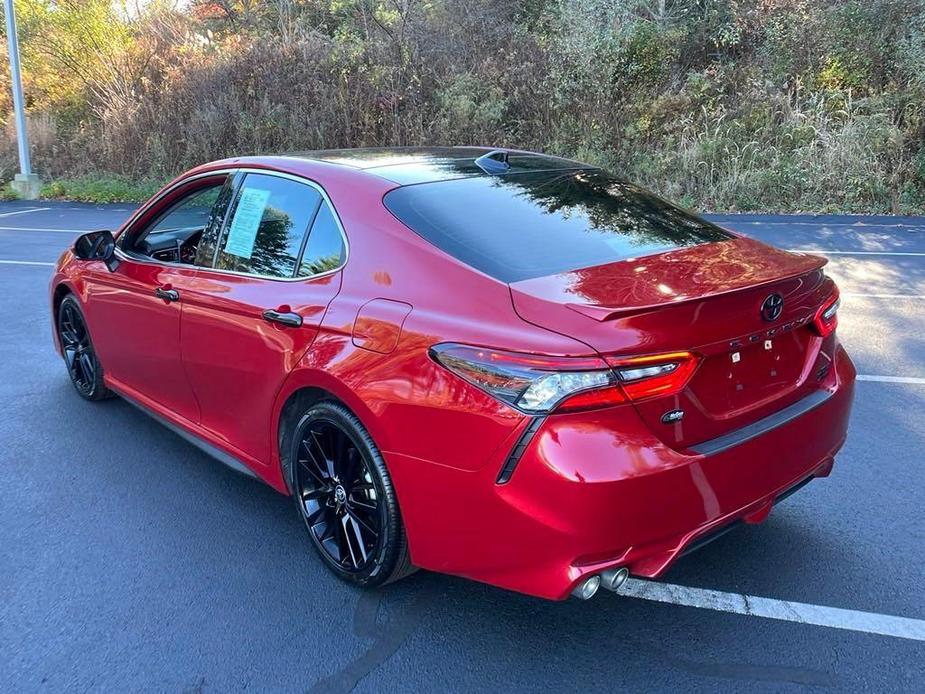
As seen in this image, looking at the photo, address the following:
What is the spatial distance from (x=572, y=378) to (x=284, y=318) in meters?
1.35

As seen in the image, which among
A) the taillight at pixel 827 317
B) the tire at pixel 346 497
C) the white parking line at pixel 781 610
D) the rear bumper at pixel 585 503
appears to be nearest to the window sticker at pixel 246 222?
the tire at pixel 346 497

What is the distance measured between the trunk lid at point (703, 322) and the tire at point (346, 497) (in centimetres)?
84

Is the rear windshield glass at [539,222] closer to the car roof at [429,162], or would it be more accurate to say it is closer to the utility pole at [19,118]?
the car roof at [429,162]

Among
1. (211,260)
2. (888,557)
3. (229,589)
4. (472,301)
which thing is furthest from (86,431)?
(888,557)

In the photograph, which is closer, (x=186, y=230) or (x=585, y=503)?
(x=585, y=503)

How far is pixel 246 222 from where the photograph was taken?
3656mm

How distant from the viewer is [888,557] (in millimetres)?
3258

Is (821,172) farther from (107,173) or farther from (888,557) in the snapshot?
(107,173)

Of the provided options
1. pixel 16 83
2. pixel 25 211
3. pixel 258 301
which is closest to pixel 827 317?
pixel 258 301

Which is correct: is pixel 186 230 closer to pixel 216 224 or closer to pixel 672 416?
pixel 216 224

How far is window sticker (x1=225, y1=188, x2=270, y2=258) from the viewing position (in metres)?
3.60

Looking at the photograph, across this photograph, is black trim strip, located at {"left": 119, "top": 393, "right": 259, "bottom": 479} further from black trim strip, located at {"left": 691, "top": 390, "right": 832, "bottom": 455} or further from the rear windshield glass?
black trim strip, located at {"left": 691, "top": 390, "right": 832, "bottom": 455}

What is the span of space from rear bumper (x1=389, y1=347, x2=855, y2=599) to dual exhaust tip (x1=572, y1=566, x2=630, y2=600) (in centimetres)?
3

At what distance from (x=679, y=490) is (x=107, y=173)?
2158 cm
